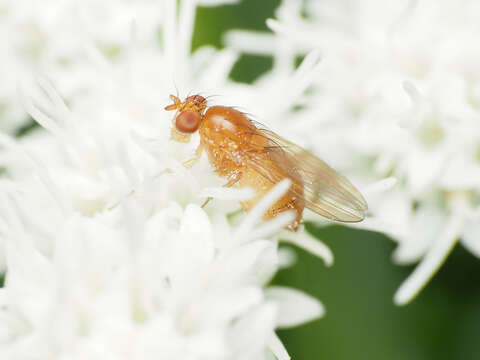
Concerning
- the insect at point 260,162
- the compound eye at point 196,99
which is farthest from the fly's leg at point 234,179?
the compound eye at point 196,99

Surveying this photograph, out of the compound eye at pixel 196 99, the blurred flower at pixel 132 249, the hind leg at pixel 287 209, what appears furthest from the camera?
the compound eye at pixel 196 99

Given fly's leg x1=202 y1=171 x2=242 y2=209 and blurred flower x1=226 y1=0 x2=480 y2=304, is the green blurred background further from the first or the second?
fly's leg x1=202 y1=171 x2=242 y2=209

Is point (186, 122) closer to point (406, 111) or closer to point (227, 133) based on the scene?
→ point (227, 133)

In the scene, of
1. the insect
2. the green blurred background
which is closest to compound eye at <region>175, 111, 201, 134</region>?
the insect

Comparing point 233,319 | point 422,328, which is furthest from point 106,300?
point 422,328

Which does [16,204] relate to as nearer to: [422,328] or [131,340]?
[131,340]

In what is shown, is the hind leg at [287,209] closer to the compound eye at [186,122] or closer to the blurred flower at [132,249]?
the blurred flower at [132,249]
